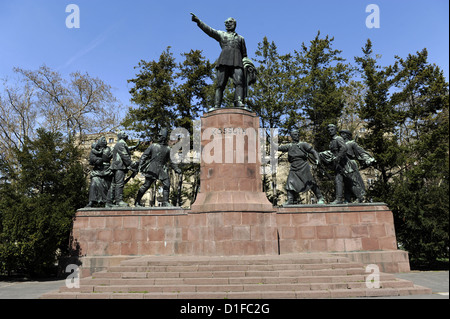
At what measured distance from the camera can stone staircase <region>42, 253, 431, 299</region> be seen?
774cm

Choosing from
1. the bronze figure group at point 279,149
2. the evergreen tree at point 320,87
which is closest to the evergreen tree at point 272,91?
the evergreen tree at point 320,87

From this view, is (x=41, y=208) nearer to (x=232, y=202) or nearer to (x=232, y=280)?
(x=232, y=202)

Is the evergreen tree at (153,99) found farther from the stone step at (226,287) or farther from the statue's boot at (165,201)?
the stone step at (226,287)

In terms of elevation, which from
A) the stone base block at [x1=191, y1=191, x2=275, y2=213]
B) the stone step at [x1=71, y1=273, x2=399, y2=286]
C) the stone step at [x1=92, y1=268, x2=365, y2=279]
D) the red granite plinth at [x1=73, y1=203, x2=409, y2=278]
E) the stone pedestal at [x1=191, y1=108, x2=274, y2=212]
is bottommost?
the stone step at [x1=71, y1=273, x2=399, y2=286]

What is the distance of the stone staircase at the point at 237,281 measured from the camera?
774 centimetres

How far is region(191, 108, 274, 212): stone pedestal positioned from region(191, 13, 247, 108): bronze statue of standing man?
1.03 meters

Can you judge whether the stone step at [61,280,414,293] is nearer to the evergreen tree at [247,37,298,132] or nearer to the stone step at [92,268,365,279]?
the stone step at [92,268,365,279]

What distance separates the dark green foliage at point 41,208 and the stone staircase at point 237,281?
6.26 meters

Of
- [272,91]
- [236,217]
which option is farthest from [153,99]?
[236,217]

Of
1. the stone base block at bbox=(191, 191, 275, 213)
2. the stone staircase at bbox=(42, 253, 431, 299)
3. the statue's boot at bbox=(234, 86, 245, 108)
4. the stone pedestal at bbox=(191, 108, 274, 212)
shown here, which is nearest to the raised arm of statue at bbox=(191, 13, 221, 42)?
the statue's boot at bbox=(234, 86, 245, 108)
